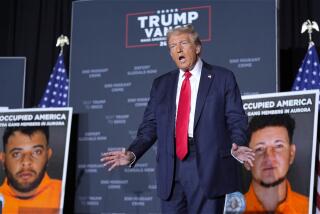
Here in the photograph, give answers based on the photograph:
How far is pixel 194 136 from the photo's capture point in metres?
2.36

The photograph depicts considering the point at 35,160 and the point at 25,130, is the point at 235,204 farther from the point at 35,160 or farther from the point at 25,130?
the point at 25,130

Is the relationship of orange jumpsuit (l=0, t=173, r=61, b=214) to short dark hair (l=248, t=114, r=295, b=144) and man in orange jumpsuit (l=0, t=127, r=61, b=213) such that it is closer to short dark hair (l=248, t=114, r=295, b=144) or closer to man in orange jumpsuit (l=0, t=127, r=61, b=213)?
man in orange jumpsuit (l=0, t=127, r=61, b=213)

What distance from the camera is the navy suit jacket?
2.29m

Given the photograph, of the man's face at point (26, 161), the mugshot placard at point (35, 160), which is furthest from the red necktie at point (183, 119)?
the man's face at point (26, 161)

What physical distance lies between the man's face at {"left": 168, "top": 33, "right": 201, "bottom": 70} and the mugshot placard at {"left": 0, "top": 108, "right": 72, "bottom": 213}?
3059 mm

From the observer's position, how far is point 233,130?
7.80ft

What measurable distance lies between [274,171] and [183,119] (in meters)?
2.23

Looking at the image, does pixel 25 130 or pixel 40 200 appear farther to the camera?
pixel 25 130

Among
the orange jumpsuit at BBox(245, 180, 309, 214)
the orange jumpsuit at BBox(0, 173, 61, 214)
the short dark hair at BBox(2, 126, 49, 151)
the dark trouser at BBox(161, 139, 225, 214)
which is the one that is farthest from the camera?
the short dark hair at BBox(2, 126, 49, 151)

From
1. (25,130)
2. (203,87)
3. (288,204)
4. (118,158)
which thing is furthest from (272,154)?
(25,130)

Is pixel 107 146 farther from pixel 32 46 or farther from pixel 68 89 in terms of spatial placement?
pixel 32 46

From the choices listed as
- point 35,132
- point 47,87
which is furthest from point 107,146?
point 47,87

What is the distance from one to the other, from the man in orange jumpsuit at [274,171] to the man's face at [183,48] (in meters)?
2.20

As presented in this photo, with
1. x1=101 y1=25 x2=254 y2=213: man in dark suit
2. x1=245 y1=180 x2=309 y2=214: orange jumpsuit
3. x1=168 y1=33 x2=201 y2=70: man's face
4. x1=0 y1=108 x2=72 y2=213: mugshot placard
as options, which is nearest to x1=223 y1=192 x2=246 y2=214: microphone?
x1=245 y1=180 x2=309 y2=214: orange jumpsuit
